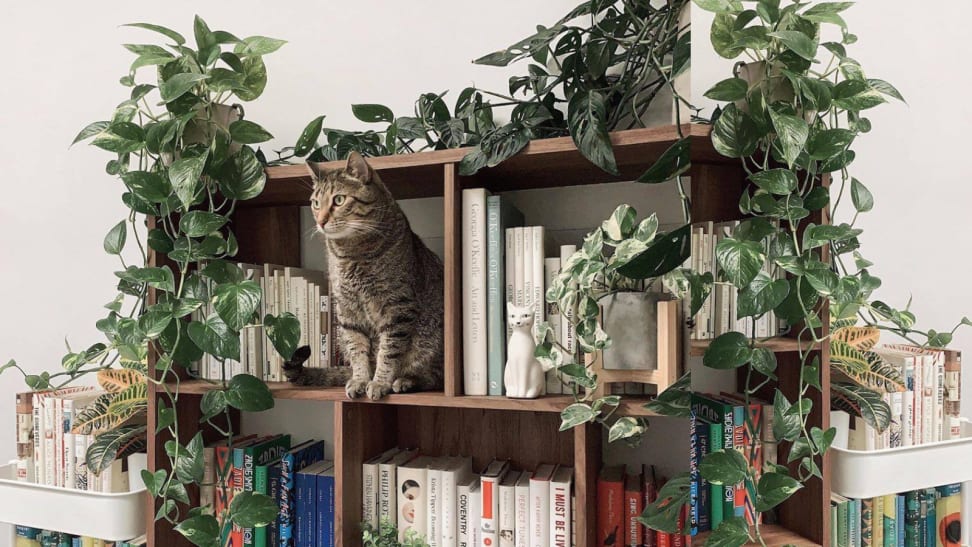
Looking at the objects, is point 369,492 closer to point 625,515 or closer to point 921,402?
point 625,515

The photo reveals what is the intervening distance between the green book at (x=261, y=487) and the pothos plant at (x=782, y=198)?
2.48 feet

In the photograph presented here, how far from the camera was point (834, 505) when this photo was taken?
821 mm

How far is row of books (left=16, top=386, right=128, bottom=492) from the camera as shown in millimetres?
1054

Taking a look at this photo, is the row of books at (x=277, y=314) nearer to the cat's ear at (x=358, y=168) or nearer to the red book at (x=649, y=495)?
the cat's ear at (x=358, y=168)

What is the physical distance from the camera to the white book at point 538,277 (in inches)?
35.6

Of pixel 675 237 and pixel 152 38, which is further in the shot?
pixel 152 38

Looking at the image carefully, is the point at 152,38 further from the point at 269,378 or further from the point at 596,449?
the point at 596,449

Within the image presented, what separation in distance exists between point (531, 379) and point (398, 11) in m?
0.77

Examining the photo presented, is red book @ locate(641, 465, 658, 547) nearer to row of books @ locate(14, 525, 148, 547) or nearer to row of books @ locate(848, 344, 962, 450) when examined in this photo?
row of books @ locate(848, 344, 962, 450)

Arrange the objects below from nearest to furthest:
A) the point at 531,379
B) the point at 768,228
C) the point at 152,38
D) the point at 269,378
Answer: the point at 768,228
the point at 531,379
the point at 269,378
the point at 152,38

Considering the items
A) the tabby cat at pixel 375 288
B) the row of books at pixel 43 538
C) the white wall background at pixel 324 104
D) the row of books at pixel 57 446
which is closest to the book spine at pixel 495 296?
the tabby cat at pixel 375 288

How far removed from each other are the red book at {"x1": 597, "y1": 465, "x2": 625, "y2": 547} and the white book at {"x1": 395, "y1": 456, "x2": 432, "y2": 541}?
0.29 meters

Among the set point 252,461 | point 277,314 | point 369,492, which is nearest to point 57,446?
point 252,461

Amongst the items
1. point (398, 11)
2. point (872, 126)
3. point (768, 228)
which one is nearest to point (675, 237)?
point (768, 228)
